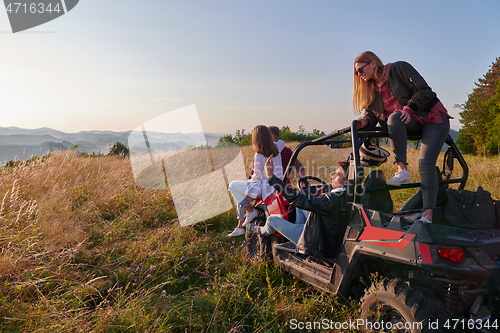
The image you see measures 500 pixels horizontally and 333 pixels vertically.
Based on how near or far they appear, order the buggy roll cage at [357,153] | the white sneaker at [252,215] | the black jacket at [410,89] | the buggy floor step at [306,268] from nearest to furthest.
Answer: the buggy roll cage at [357,153]
the black jacket at [410,89]
the buggy floor step at [306,268]
the white sneaker at [252,215]

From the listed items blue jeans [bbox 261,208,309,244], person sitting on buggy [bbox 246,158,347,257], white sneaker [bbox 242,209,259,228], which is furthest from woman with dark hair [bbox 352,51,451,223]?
white sneaker [bbox 242,209,259,228]

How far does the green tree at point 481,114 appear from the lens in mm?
55562

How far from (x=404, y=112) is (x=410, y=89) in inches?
11.7

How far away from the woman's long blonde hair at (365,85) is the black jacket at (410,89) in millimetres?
127

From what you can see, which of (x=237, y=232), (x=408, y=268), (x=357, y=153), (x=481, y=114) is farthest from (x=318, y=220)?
(x=481, y=114)

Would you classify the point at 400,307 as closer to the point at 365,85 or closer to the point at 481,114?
the point at 365,85

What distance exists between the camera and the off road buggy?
238 centimetres

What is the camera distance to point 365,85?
3584 mm

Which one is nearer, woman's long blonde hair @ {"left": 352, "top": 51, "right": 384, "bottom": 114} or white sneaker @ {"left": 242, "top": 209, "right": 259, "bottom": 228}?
woman's long blonde hair @ {"left": 352, "top": 51, "right": 384, "bottom": 114}

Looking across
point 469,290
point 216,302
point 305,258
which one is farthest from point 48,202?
point 469,290

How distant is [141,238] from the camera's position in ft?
18.3

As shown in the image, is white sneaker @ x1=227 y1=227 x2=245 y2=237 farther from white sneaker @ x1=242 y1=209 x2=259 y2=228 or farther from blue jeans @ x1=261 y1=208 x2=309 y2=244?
blue jeans @ x1=261 y1=208 x2=309 y2=244

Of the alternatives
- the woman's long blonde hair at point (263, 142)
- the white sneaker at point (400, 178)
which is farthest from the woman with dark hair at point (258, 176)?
the white sneaker at point (400, 178)

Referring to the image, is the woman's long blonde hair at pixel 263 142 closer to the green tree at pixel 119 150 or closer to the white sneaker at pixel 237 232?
the white sneaker at pixel 237 232
